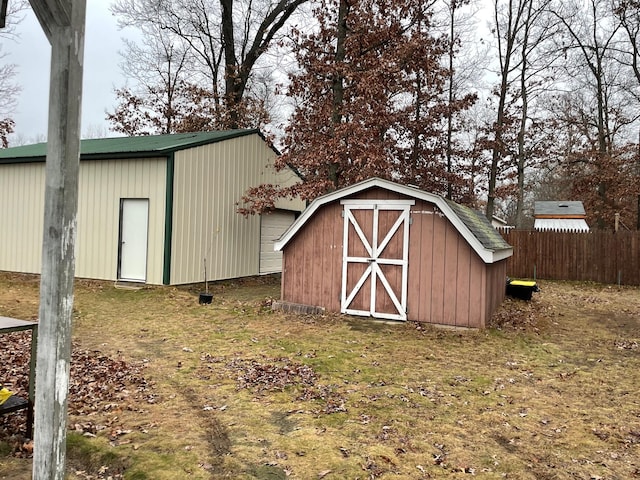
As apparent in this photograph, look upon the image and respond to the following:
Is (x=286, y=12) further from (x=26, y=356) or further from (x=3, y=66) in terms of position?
(x=26, y=356)

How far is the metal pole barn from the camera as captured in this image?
237 centimetres

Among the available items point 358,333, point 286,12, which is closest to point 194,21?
point 286,12

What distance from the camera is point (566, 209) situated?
30.6 metres

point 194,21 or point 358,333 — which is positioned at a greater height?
point 194,21

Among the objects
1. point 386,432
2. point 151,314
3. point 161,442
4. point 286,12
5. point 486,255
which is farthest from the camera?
point 286,12

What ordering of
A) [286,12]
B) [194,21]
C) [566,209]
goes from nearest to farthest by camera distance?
1. [286,12]
2. [194,21]
3. [566,209]

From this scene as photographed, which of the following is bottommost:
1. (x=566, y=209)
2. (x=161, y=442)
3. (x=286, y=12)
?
(x=161, y=442)

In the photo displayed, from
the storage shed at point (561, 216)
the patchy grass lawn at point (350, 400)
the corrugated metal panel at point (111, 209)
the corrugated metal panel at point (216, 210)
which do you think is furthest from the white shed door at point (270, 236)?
the storage shed at point (561, 216)

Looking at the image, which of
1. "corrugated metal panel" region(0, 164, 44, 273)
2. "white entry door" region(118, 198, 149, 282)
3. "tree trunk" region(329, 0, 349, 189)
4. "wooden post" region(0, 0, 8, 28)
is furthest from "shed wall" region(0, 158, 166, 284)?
"wooden post" region(0, 0, 8, 28)

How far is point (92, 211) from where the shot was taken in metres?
12.1

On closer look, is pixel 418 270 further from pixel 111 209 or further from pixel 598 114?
pixel 598 114

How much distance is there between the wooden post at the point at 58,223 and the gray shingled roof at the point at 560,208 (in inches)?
1285

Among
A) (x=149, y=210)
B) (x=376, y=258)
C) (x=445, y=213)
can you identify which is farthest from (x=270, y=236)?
(x=445, y=213)

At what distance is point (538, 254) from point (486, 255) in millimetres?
11145
